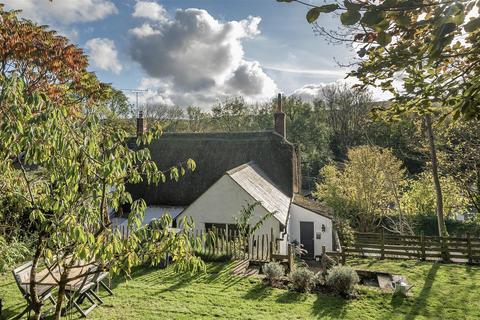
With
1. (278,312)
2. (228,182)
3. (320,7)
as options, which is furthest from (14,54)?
(320,7)

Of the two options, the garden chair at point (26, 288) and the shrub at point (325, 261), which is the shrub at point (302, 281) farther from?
the garden chair at point (26, 288)

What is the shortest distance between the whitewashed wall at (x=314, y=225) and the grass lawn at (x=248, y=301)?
769 centimetres

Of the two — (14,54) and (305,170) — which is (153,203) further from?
(305,170)

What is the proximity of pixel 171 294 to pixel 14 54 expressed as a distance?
11606mm

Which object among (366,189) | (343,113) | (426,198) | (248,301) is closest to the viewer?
(248,301)

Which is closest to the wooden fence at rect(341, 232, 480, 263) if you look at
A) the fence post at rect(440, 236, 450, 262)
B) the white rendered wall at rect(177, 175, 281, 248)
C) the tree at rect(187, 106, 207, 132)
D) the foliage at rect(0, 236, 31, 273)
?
the fence post at rect(440, 236, 450, 262)

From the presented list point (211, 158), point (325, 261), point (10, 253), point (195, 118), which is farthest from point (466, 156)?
point (195, 118)

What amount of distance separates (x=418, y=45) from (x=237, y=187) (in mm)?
A: 12589

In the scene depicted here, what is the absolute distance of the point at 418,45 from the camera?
3455 millimetres

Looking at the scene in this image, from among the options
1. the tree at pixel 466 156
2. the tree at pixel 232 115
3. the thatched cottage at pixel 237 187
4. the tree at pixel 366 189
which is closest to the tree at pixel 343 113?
the tree at pixel 232 115

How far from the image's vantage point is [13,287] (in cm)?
934

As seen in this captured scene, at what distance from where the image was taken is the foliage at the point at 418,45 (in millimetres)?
1890

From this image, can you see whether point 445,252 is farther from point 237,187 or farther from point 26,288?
point 26,288

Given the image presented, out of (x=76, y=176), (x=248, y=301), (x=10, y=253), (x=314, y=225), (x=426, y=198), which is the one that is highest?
(x=426, y=198)
